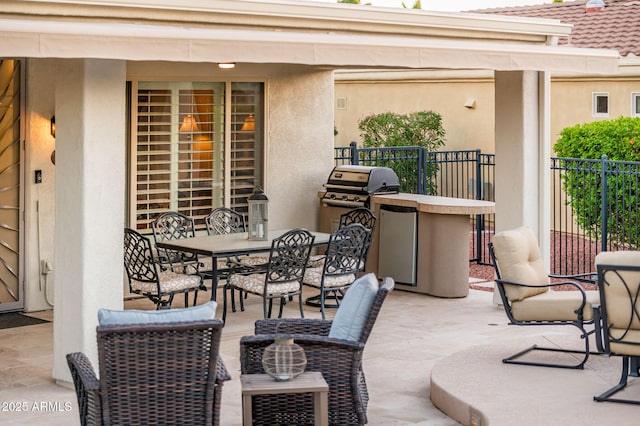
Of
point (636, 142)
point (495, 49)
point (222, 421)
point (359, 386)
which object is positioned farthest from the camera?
point (636, 142)

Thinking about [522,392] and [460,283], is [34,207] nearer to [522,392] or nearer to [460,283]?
[460,283]

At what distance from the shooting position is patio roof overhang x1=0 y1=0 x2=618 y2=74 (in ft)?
25.7

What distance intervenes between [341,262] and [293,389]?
4642 mm

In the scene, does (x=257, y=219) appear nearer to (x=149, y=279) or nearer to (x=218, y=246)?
(x=218, y=246)

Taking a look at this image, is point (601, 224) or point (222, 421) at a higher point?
point (601, 224)

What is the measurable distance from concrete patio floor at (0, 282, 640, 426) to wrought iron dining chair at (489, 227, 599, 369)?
26 centimetres

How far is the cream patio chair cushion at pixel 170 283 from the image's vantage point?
10.3m

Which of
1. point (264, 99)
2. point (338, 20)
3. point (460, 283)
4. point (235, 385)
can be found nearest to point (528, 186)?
point (460, 283)

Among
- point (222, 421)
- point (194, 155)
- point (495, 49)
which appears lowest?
point (222, 421)

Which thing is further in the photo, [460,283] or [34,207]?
[460,283]

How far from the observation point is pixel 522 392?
783 cm

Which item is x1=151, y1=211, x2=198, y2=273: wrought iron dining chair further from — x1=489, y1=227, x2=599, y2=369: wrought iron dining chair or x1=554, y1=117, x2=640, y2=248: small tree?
x1=554, y1=117, x2=640, y2=248: small tree

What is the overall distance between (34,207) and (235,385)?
12.9 ft

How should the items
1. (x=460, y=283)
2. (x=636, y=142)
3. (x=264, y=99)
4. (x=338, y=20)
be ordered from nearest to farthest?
1. (x=338, y=20)
2. (x=460, y=283)
3. (x=264, y=99)
4. (x=636, y=142)
